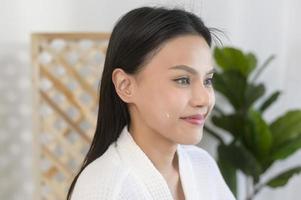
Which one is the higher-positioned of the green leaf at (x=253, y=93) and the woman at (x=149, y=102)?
the woman at (x=149, y=102)

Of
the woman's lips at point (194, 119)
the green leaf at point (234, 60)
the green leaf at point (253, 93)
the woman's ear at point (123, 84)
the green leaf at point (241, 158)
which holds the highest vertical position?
the woman's ear at point (123, 84)

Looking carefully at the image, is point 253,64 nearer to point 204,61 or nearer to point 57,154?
point 57,154

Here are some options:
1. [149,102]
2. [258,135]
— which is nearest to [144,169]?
[149,102]

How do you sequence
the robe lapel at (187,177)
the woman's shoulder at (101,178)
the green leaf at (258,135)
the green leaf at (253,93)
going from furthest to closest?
the green leaf at (253,93) < the green leaf at (258,135) < the robe lapel at (187,177) < the woman's shoulder at (101,178)

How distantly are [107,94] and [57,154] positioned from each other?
1.12m

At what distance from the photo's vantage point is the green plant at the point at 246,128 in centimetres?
191

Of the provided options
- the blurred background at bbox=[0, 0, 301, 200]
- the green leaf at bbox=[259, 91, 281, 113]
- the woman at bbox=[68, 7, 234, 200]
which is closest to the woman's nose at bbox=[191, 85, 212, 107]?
the woman at bbox=[68, 7, 234, 200]

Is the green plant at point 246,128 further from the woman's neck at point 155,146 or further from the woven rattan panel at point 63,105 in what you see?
the woman's neck at point 155,146

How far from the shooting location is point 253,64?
1.99 metres

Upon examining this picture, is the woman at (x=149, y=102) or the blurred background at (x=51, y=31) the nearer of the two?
A: the woman at (x=149, y=102)

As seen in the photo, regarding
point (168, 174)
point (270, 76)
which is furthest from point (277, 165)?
point (168, 174)

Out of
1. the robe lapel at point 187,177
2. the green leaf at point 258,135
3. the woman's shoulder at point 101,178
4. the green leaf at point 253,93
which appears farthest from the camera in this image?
the green leaf at point 253,93

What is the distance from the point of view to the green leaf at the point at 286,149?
1908 millimetres

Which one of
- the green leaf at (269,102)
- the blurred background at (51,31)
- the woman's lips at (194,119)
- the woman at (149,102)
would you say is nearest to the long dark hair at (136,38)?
the woman at (149,102)
